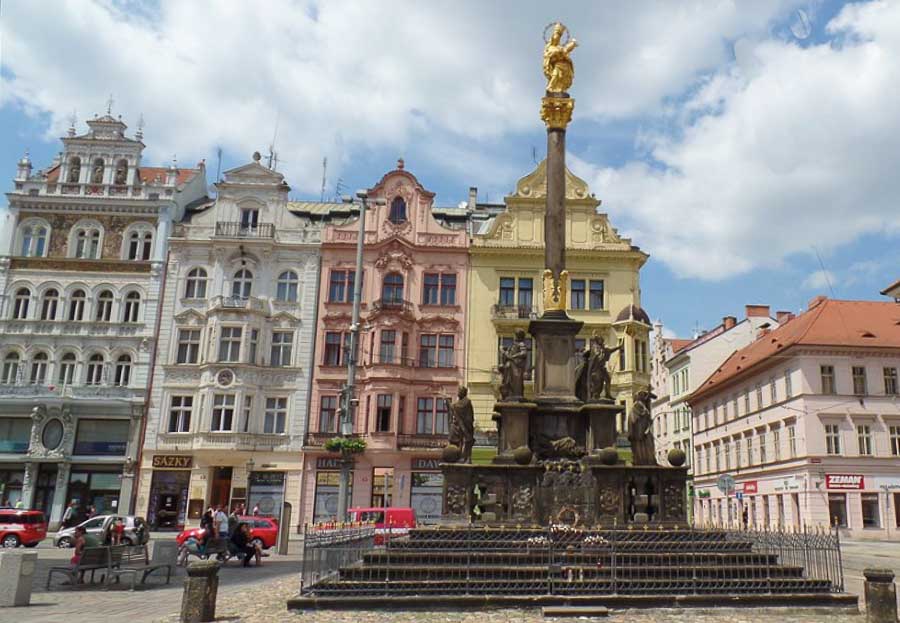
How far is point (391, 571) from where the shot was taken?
11.5 meters

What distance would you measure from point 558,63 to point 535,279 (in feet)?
62.8

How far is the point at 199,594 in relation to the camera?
9961 millimetres

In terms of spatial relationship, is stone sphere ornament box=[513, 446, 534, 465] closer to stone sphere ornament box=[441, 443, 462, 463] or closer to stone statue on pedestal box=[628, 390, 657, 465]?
stone sphere ornament box=[441, 443, 462, 463]

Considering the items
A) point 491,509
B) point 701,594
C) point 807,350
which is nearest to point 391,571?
point 491,509

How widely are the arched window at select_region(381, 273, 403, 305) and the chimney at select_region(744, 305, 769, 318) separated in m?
28.8

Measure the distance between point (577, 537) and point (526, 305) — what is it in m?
24.5

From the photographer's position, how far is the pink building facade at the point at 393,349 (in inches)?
1363

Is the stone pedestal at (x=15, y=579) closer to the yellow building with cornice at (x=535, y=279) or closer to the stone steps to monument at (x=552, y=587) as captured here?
the stone steps to monument at (x=552, y=587)

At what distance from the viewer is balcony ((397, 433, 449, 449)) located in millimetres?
34594

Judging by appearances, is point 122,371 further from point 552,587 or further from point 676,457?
point 552,587

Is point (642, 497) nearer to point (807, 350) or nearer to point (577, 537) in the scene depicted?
point (577, 537)

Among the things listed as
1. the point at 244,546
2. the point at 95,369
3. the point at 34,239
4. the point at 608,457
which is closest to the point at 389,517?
the point at 244,546

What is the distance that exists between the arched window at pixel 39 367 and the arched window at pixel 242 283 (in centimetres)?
933

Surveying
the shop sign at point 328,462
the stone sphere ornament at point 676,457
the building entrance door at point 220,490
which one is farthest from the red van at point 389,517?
the stone sphere ornament at point 676,457
